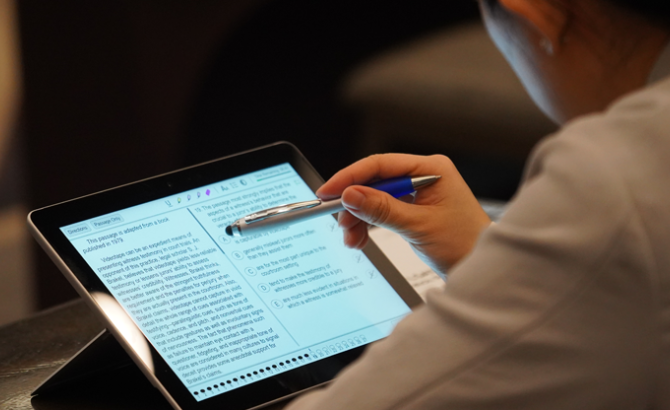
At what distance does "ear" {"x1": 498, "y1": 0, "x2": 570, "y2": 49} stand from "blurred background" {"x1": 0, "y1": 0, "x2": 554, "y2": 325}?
5.36 ft

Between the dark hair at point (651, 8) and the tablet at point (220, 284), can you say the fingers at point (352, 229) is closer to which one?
the tablet at point (220, 284)

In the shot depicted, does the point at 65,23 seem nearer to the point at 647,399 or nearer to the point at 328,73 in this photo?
the point at 328,73

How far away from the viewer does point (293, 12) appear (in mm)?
2400

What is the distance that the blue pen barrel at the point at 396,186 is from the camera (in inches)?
32.1

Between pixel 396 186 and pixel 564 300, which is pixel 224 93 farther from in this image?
pixel 564 300

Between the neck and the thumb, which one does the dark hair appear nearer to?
the neck

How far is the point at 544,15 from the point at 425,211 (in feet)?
0.96

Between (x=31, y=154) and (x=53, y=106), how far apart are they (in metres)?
0.15

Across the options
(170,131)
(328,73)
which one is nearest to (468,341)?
(170,131)

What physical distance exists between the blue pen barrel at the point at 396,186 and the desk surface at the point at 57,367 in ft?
0.83

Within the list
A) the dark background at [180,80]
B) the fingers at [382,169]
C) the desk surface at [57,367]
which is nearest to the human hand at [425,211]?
the fingers at [382,169]

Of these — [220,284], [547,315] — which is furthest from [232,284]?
[547,315]

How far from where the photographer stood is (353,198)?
77cm

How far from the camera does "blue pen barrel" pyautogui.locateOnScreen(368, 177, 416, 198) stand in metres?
0.82
